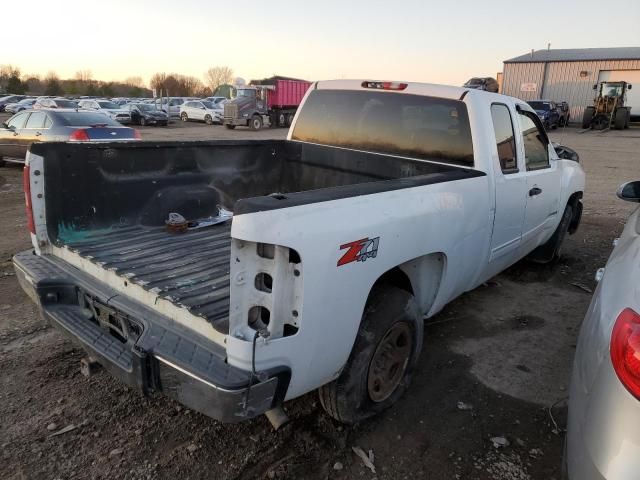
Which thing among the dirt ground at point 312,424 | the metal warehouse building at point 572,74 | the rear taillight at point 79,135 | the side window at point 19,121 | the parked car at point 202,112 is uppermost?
the metal warehouse building at point 572,74

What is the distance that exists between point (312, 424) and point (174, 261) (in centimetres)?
138

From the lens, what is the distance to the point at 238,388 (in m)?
1.99

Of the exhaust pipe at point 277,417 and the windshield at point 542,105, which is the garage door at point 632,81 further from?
the exhaust pipe at point 277,417

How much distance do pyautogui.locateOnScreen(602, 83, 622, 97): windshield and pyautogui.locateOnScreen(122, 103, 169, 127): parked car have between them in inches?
1176

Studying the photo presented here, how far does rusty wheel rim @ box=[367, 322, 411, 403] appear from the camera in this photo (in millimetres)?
2857

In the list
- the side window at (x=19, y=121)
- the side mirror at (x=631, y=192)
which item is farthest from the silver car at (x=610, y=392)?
the side window at (x=19, y=121)

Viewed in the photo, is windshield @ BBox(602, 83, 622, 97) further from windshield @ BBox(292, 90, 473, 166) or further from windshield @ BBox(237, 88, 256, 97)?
windshield @ BBox(292, 90, 473, 166)

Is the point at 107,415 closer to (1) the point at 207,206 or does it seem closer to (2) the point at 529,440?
(1) the point at 207,206

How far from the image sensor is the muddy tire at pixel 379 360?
8.65ft

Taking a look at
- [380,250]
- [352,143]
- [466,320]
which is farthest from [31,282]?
[466,320]

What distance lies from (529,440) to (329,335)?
1.59m

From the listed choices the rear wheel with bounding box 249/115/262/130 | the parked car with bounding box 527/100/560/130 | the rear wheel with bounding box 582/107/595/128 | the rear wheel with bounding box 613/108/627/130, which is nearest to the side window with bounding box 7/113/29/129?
the rear wheel with bounding box 249/115/262/130

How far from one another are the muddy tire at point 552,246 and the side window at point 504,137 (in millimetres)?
2120

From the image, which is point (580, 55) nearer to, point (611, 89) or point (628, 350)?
point (611, 89)
